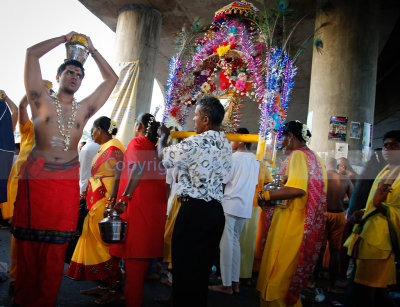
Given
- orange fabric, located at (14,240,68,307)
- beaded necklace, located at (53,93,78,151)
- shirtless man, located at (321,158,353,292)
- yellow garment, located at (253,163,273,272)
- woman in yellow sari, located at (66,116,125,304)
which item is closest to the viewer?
orange fabric, located at (14,240,68,307)

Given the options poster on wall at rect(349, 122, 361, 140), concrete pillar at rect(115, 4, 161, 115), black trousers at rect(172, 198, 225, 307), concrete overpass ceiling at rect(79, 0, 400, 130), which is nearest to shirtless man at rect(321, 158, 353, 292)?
poster on wall at rect(349, 122, 361, 140)

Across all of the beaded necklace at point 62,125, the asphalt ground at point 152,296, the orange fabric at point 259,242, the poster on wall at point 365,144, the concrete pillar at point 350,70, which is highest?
the concrete pillar at point 350,70

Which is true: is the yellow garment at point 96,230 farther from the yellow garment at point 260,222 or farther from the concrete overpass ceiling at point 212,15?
the concrete overpass ceiling at point 212,15

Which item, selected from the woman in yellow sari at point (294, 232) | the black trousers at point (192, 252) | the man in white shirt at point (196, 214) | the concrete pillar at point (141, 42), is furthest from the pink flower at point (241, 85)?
the concrete pillar at point (141, 42)

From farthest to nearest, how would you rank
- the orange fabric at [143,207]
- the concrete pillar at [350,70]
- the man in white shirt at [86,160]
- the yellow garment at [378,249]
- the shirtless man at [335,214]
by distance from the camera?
the concrete pillar at [350,70] < the shirtless man at [335,214] < the man in white shirt at [86,160] < the orange fabric at [143,207] < the yellow garment at [378,249]

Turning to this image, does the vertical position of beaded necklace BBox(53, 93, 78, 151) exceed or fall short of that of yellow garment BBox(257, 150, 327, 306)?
it exceeds it

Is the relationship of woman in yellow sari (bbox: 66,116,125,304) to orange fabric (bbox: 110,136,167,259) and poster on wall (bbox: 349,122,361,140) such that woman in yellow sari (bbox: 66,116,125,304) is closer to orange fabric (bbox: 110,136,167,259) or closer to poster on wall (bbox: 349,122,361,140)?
orange fabric (bbox: 110,136,167,259)

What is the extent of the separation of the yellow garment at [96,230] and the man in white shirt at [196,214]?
1.05m

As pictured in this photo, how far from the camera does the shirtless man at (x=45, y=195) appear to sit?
2064mm

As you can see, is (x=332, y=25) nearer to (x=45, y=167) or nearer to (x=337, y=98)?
(x=337, y=98)

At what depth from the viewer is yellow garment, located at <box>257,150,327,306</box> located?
2.42 meters

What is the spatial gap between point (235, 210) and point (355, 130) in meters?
3.12

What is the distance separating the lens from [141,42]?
23.7 feet

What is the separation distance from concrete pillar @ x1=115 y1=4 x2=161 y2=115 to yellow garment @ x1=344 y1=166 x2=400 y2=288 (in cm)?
561
